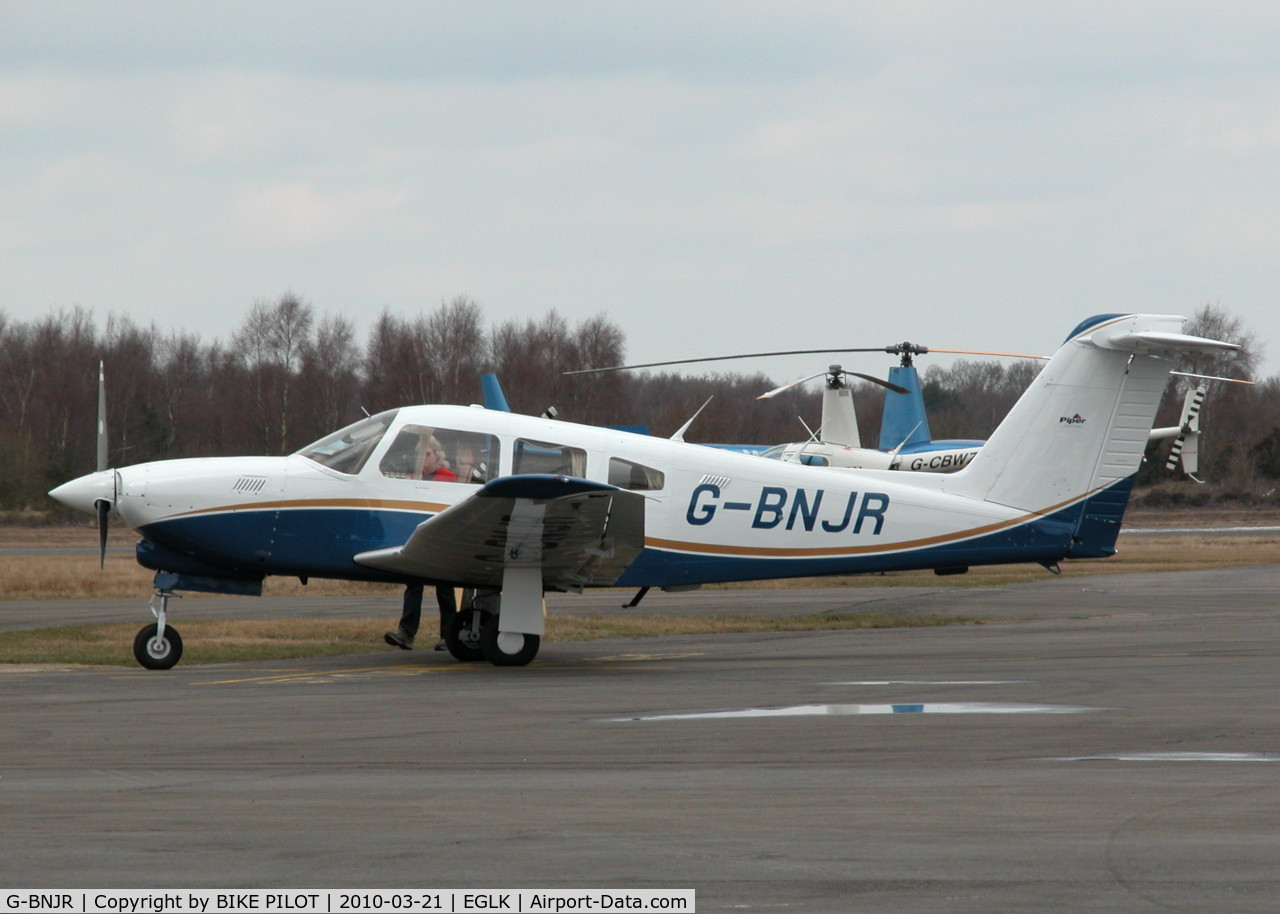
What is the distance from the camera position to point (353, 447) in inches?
517

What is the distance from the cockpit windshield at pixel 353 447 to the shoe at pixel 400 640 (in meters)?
2.35

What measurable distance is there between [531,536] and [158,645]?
3.69 meters

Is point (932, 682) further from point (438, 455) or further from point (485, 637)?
point (438, 455)

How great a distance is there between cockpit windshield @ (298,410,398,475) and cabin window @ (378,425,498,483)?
19cm

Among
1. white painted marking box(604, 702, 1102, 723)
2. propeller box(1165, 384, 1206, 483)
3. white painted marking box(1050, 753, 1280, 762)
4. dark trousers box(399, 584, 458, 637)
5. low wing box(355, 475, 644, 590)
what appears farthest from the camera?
propeller box(1165, 384, 1206, 483)

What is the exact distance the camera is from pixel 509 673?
12.4m

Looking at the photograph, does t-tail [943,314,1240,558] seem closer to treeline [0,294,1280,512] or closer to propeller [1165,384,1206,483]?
propeller [1165,384,1206,483]

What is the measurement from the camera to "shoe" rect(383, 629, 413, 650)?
48.0 ft

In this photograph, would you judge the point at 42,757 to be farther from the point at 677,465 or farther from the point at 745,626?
the point at 745,626

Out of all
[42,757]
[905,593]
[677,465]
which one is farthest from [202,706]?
[905,593]

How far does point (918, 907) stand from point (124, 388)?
7029 cm

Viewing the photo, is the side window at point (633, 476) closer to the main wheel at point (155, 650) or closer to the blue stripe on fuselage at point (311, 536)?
the blue stripe on fuselage at point (311, 536)
